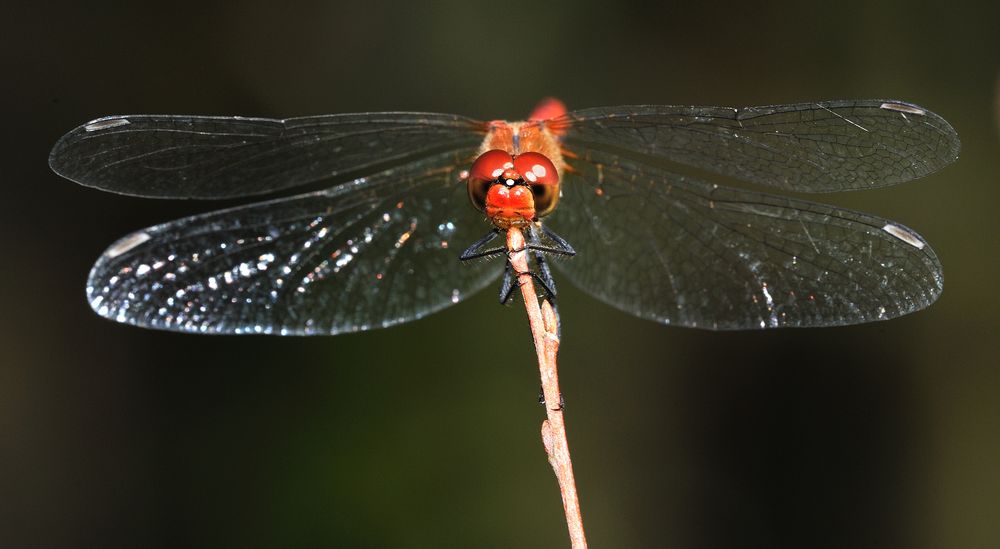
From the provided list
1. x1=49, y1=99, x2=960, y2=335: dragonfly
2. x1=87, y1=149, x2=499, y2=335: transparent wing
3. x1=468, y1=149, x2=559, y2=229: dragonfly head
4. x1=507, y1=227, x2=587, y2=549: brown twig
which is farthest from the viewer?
x1=87, y1=149, x2=499, y2=335: transparent wing

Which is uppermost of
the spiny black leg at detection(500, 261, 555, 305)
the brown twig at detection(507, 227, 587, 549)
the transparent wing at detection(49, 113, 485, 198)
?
the transparent wing at detection(49, 113, 485, 198)

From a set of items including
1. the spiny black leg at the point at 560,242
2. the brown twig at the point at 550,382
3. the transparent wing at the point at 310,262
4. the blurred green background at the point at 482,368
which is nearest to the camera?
the brown twig at the point at 550,382

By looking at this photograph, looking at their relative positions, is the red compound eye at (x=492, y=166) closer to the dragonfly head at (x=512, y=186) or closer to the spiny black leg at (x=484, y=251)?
the dragonfly head at (x=512, y=186)

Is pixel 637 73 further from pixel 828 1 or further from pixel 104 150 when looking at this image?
pixel 104 150

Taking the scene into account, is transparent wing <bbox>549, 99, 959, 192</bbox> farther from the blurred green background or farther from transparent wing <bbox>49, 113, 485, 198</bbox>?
the blurred green background

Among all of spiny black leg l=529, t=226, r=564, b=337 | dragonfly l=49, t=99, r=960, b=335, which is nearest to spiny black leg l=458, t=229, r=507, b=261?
dragonfly l=49, t=99, r=960, b=335

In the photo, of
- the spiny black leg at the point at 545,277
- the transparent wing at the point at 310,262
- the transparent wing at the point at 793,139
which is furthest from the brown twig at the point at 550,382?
the transparent wing at the point at 310,262
